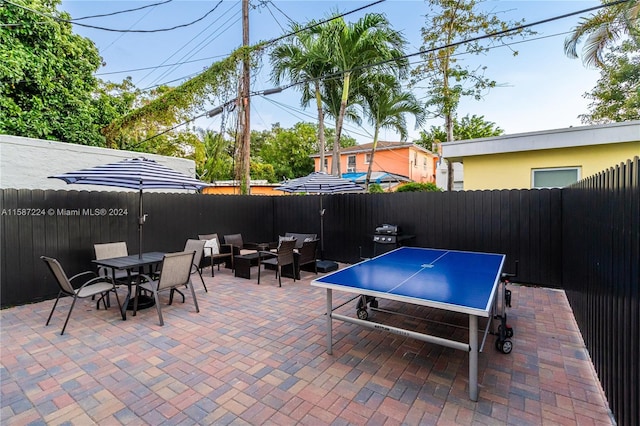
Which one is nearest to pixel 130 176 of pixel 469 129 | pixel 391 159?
pixel 391 159

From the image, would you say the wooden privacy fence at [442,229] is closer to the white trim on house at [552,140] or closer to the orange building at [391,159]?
the white trim on house at [552,140]

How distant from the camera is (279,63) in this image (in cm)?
1104

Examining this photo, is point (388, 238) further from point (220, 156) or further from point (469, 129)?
point (220, 156)

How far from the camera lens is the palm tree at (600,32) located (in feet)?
26.9

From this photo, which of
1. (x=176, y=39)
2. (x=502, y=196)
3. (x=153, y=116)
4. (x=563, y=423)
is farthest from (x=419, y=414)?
(x=153, y=116)

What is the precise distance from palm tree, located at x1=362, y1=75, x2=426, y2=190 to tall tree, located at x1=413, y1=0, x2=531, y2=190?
60cm

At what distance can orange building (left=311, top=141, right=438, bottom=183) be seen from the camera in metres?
21.7

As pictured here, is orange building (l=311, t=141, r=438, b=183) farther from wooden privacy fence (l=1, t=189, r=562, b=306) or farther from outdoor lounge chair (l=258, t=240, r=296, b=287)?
outdoor lounge chair (l=258, t=240, r=296, b=287)

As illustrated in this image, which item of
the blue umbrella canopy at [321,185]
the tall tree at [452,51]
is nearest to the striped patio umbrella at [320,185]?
the blue umbrella canopy at [321,185]

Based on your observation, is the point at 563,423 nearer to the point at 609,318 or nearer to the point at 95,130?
the point at 609,318

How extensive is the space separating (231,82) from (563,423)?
11613 millimetres

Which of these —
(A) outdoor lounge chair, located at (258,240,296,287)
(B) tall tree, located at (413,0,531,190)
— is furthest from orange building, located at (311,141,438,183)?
(A) outdoor lounge chair, located at (258,240,296,287)

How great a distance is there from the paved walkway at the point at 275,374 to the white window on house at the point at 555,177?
13.7ft

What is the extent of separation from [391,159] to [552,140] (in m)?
15.3
